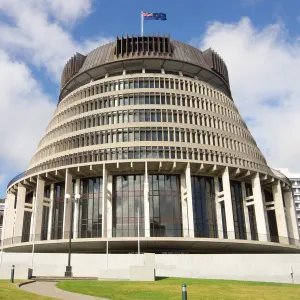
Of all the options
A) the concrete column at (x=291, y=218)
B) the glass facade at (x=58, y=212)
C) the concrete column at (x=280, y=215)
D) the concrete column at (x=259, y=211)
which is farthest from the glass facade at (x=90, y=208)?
the concrete column at (x=291, y=218)

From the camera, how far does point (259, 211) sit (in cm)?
5100

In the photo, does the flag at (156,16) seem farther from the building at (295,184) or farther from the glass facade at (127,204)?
the building at (295,184)

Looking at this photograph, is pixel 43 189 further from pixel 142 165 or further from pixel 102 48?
pixel 102 48

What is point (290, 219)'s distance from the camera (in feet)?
194

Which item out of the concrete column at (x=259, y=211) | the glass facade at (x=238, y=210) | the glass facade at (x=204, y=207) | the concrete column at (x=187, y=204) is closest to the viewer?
the concrete column at (x=187, y=204)

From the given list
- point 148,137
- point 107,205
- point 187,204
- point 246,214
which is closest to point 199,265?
point 187,204

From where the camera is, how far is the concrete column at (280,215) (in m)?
51.2

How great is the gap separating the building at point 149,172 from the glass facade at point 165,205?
0.15 meters

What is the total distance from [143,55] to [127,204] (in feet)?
86.3

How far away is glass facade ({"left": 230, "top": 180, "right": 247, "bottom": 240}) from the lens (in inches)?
2045

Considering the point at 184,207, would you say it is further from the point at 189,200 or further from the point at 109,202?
the point at 109,202

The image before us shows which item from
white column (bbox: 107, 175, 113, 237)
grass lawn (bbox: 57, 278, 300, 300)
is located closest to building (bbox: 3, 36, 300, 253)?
white column (bbox: 107, 175, 113, 237)

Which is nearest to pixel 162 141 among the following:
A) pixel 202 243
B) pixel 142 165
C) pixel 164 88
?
pixel 142 165

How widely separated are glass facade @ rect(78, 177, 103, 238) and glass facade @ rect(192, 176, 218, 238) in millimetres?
13638
